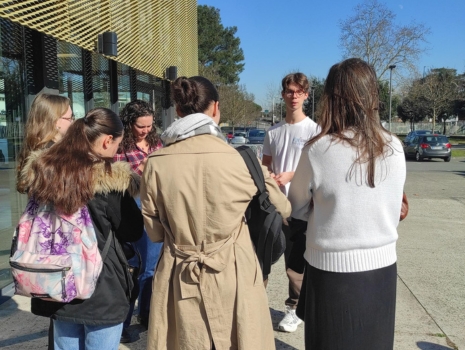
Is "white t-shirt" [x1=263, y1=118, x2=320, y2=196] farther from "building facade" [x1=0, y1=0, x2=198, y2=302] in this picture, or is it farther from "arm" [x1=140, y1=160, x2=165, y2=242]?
"building facade" [x1=0, y1=0, x2=198, y2=302]

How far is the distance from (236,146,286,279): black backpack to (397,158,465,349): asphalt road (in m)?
1.77

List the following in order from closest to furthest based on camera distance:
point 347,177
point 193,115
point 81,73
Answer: point 347,177
point 193,115
point 81,73

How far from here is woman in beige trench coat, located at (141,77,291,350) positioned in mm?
1877

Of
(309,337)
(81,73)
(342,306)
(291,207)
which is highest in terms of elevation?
(81,73)

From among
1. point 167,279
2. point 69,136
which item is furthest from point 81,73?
point 167,279

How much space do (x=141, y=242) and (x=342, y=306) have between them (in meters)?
1.70

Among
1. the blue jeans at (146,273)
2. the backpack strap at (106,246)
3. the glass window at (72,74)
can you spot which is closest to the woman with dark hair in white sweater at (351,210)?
the backpack strap at (106,246)

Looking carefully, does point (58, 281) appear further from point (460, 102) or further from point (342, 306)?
point (460, 102)

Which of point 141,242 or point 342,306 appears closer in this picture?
point 342,306

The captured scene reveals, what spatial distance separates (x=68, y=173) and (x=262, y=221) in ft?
3.03

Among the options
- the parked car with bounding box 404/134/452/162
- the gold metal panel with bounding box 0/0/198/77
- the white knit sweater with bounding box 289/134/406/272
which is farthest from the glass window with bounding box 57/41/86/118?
the parked car with bounding box 404/134/452/162

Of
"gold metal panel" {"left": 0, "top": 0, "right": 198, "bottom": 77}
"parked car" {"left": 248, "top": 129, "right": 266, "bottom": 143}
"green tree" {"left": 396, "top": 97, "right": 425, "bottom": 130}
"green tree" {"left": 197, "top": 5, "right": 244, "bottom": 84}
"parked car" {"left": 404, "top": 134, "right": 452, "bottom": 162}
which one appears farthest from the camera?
"green tree" {"left": 396, "top": 97, "right": 425, "bottom": 130}

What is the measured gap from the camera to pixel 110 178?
1.98 m

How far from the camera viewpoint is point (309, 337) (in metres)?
2.06
